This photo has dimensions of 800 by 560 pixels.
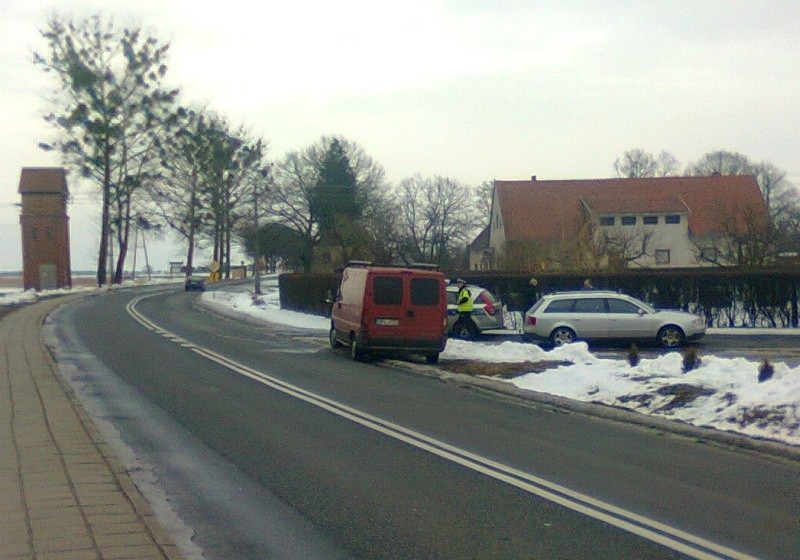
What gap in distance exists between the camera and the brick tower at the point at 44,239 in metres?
74.2

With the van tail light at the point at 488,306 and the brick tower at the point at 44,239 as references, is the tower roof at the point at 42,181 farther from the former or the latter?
the van tail light at the point at 488,306

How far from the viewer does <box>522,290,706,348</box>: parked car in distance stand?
83.5ft

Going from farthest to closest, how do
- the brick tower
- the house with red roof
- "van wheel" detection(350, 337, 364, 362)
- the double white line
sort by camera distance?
the brick tower, the house with red roof, "van wheel" detection(350, 337, 364, 362), the double white line

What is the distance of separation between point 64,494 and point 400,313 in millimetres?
14160

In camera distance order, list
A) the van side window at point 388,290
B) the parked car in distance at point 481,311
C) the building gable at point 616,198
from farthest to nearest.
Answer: the building gable at point 616,198, the parked car in distance at point 481,311, the van side window at point 388,290

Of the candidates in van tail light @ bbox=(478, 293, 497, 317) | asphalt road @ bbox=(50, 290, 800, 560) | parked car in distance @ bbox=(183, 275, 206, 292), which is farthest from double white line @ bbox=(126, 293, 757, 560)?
parked car in distance @ bbox=(183, 275, 206, 292)

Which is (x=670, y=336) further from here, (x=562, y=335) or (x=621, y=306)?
(x=562, y=335)

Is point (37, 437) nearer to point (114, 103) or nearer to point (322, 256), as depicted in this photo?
point (322, 256)

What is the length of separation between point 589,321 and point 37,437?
684 inches

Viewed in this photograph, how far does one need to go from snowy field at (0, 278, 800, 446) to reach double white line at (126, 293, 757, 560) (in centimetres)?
345

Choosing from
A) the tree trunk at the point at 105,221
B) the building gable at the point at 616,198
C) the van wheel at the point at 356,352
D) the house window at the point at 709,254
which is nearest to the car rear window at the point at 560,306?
the van wheel at the point at 356,352

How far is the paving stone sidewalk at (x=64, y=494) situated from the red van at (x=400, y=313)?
875 centimetres

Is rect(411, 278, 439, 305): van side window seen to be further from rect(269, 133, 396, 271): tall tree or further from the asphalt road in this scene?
rect(269, 133, 396, 271): tall tree

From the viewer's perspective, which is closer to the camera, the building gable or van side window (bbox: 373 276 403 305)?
van side window (bbox: 373 276 403 305)
